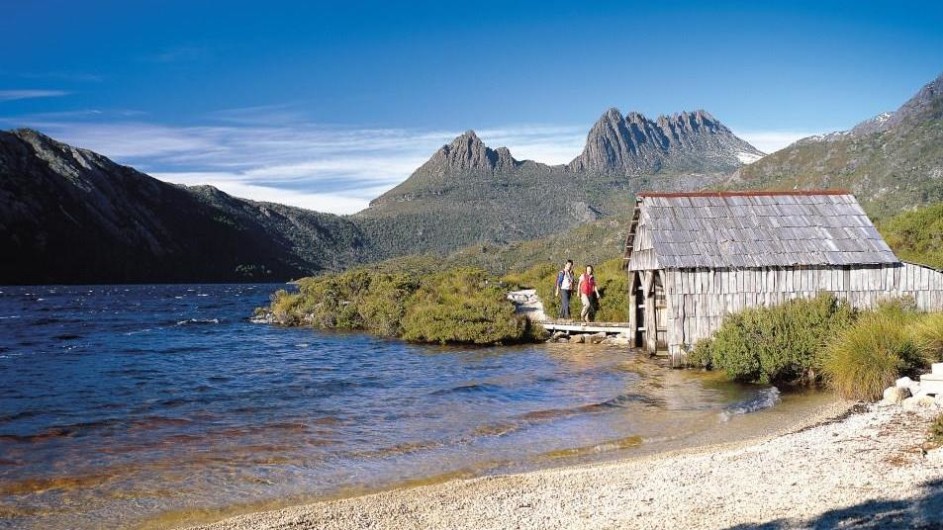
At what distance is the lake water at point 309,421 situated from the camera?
9922 millimetres

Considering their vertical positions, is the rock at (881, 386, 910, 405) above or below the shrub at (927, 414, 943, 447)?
below

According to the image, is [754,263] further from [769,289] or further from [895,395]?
[895,395]

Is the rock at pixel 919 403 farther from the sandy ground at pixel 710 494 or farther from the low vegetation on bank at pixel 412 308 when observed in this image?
the low vegetation on bank at pixel 412 308

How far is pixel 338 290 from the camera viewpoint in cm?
3794

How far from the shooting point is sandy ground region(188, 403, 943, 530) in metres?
6.76

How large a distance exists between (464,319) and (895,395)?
666 inches

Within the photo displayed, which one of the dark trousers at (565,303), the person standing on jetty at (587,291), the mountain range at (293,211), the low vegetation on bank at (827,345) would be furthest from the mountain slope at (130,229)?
the low vegetation on bank at (827,345)

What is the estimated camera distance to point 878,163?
82.8m

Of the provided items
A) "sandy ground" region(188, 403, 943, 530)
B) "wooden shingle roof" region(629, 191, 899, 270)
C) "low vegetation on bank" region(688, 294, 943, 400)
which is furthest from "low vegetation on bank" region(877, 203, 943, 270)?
"sandy ground" region(188, 403, 943, 530)

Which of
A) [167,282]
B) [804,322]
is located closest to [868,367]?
[804,322]

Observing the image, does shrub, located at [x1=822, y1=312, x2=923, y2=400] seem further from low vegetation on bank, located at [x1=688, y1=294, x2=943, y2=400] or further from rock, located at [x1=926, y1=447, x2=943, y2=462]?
rock, located at [x1=926, y1=447, x2=943, y2=462]

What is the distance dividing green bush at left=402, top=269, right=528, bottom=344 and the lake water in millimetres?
1444

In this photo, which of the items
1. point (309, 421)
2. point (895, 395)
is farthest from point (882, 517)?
point (309, 421)

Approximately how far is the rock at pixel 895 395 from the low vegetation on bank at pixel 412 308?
51.0 ft
